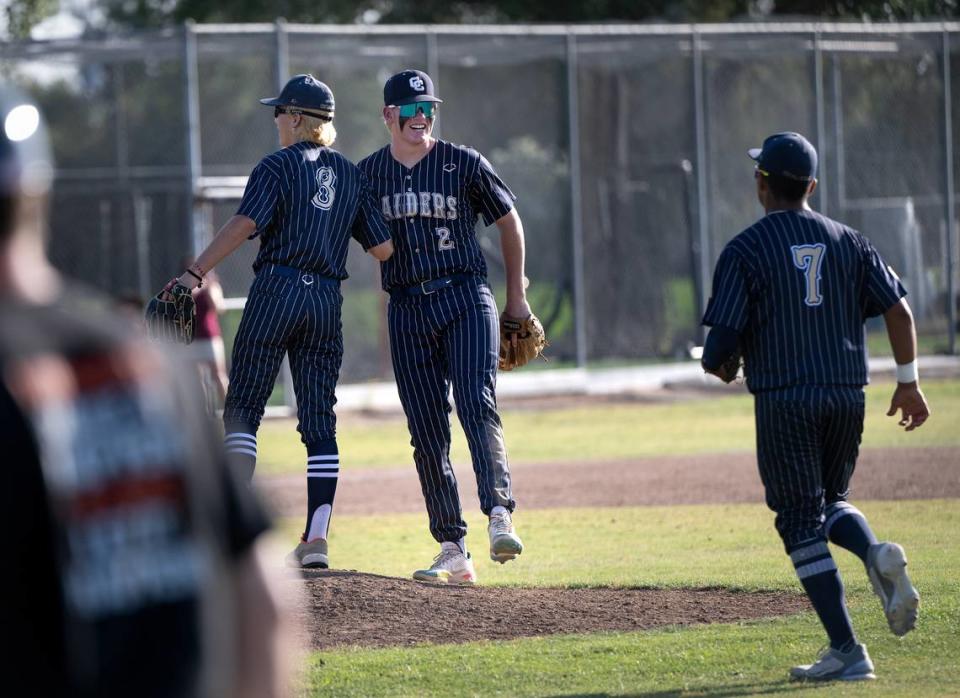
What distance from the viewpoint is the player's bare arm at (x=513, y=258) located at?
291 inches

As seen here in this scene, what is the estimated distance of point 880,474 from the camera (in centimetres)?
1120

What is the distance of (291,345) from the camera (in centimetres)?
729

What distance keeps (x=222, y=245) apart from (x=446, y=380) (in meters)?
1.25

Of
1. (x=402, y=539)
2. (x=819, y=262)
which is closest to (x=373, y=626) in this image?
(x=819, y=262)

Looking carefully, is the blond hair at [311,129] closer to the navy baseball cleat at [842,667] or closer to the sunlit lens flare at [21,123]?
the navy baseball cleat at [842,667]

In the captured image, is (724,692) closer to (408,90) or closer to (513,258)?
(513,258)

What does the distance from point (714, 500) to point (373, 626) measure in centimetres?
462

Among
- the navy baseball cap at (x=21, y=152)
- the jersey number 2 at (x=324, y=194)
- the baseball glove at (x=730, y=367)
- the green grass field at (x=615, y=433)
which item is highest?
the jersey number 2 at (x=324, y=194)

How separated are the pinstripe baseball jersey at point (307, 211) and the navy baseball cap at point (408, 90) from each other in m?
0.39

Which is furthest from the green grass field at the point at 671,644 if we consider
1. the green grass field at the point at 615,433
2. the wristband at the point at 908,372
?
the green grass field at the point at 615,433

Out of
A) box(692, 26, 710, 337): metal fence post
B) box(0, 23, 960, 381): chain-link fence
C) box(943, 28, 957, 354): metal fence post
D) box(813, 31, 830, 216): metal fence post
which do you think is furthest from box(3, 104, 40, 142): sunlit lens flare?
box(943, 28, 957, 354): metal fence post

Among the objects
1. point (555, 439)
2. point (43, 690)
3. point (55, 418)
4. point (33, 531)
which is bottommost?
point (555, 439)

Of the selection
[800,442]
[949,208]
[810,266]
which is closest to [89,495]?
[800,442]

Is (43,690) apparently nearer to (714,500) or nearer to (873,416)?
(714,500)
